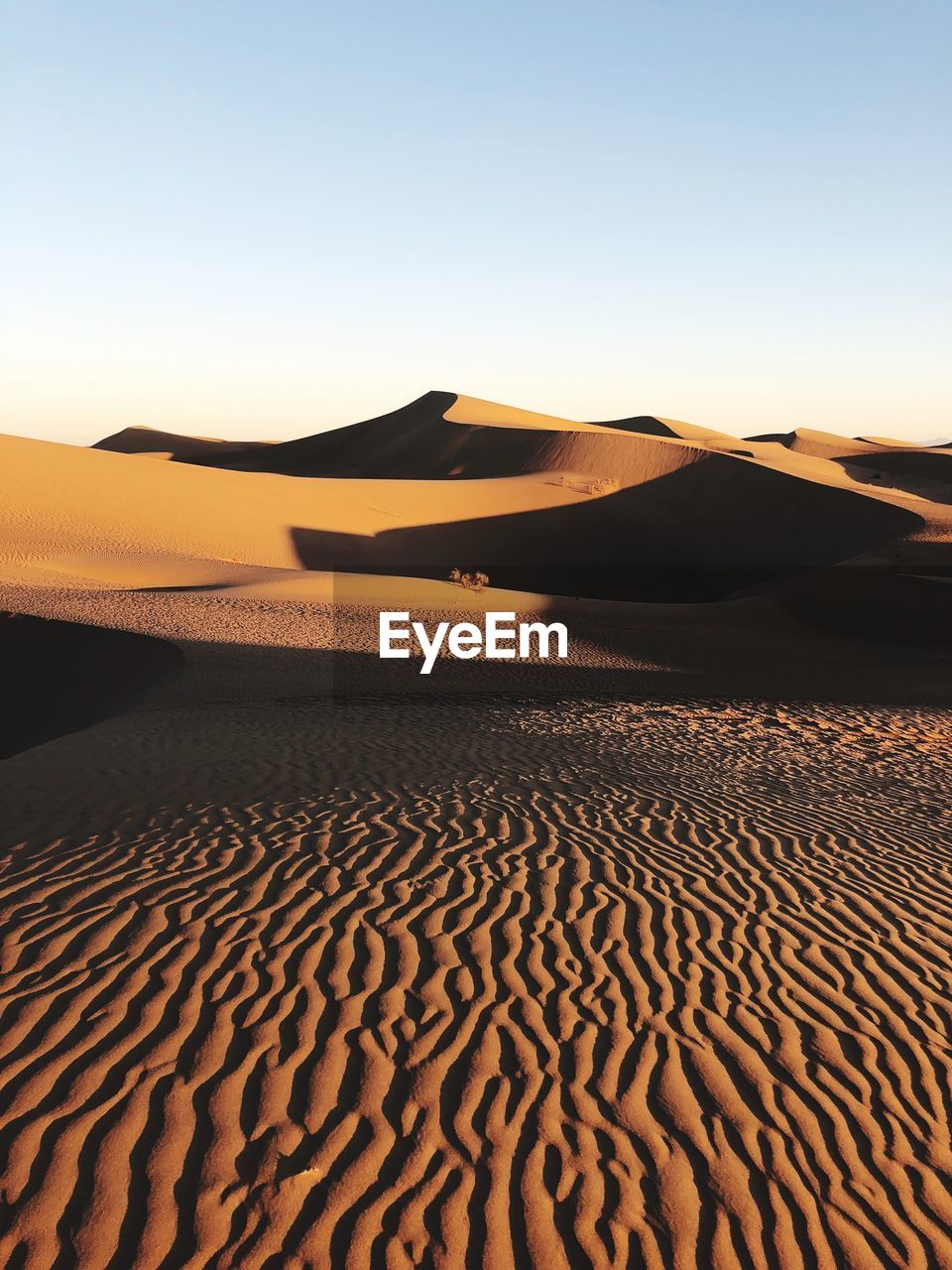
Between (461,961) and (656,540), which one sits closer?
(461,961)

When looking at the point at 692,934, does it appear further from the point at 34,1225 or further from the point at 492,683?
the point at 492,683

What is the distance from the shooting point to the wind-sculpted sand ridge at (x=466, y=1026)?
3.59 m

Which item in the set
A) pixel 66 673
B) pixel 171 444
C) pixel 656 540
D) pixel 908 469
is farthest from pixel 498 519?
pixel 171 444

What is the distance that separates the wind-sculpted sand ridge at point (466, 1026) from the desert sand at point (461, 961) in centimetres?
2

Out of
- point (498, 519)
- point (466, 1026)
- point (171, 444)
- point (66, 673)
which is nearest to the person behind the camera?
point (466, 1026)

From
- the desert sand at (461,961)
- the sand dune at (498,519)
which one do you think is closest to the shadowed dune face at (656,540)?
the sand dune at (498,519)

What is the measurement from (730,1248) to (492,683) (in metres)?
12.5

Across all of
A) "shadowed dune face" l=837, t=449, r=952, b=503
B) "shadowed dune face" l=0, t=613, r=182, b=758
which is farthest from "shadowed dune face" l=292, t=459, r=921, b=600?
"shadowed dune face" l=0, t=613, r=182, b=758

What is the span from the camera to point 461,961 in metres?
5.61

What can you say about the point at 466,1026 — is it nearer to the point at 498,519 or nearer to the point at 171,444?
the point at 498,519

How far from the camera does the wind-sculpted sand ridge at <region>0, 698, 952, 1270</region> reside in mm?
3590

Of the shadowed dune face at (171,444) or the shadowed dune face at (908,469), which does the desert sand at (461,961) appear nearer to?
the shadowed dune face at (908,469)

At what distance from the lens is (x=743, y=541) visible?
40969 millimetres

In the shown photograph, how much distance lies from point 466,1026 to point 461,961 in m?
0.72
